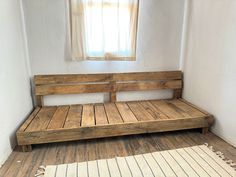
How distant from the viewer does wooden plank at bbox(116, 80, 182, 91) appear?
2.59 m

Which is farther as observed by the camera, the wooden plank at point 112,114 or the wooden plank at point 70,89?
the wooden plank at point 70,89

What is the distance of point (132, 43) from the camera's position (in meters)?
→ 2.48

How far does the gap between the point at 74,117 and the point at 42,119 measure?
360 millimetres

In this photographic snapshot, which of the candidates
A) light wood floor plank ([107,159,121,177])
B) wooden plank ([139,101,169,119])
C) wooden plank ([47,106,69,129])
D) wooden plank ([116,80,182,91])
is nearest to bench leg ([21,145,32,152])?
wooden plank ([47,106,69,129])

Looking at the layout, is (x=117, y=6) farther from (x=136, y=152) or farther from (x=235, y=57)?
(x=136, y=152)

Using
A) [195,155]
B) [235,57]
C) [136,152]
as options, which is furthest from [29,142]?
[235,57]

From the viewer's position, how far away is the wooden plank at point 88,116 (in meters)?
1.98

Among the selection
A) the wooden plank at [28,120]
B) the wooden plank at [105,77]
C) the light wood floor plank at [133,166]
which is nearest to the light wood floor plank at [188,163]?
the light wood floor plank at [133,166]

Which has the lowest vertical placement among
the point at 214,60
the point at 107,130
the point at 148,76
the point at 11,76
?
the point at 107,130

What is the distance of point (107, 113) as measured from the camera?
7.40 feet

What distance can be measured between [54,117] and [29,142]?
405 millimetres

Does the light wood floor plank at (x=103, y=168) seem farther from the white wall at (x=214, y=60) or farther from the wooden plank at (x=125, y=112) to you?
the white wall at (x=214, y=60)

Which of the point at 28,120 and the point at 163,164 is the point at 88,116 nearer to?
the point at 28,120

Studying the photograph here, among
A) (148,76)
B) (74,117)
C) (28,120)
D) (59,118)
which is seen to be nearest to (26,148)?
(28,120)
